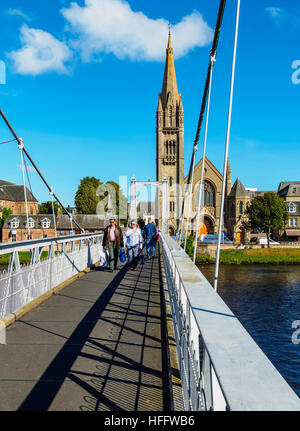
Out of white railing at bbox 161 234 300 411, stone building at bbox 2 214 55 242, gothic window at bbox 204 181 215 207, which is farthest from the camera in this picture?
gothic window at bbox 204 181 215 207

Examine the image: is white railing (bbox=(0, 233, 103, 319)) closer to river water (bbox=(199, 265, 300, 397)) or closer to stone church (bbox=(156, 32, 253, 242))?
river water (bbox=(199, 265, 300, 397))

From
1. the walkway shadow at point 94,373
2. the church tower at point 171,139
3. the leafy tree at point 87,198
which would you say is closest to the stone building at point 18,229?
the leafy tree at point 87,198

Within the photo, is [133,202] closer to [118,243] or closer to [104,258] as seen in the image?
[104,258]

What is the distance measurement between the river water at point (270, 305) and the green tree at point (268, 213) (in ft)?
44.7

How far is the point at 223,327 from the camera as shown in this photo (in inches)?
84.4

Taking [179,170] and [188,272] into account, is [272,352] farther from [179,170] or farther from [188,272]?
[179,170]

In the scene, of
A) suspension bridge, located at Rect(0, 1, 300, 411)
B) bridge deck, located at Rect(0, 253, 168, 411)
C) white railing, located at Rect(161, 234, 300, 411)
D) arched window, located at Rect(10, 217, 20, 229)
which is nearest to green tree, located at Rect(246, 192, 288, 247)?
arched window, located at Rect(10, 217, 20, 229)

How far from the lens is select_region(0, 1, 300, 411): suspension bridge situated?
1.71 meters

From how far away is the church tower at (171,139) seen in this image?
72688 mm

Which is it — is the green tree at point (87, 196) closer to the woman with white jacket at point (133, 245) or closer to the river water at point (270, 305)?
the river water at point (270, 305)

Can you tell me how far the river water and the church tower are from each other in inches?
952

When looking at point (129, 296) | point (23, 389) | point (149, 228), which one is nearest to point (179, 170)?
point (149, 228)

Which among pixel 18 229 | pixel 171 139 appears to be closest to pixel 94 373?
pixel 18 229

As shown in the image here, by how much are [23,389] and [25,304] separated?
3263 mm
